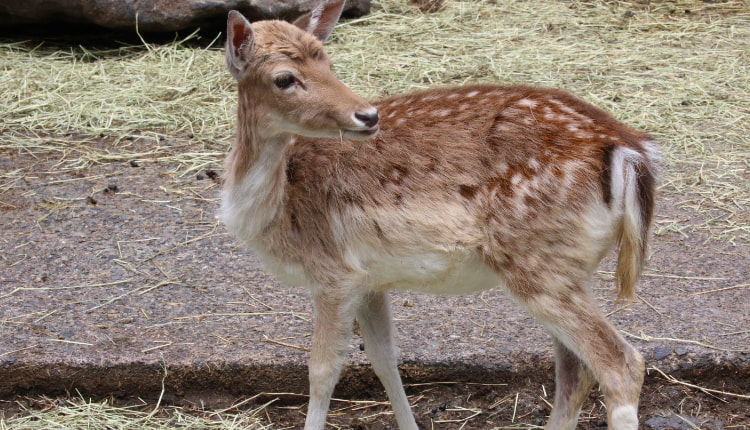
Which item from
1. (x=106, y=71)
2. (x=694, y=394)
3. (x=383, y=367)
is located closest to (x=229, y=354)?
(x=383, y=367)

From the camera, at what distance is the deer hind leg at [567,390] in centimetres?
365

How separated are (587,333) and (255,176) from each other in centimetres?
139

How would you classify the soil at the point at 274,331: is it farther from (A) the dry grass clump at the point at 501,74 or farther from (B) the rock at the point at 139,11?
(B) the rock at the point at 139,11

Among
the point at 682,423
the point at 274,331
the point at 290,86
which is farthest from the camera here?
the point at 274,331

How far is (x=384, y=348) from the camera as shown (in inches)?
150

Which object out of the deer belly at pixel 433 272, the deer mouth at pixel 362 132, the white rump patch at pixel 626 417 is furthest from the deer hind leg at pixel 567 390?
the deer mouth at pixel 362 132

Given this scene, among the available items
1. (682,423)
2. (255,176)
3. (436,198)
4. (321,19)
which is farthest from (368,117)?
(682,423)

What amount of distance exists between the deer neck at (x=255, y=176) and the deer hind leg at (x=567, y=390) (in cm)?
127

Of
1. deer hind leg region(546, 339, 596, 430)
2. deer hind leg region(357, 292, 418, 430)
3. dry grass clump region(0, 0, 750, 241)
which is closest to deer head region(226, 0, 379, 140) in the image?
deer hind leg region(357, 292, 418, 430)

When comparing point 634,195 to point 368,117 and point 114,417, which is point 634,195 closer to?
point 368,117

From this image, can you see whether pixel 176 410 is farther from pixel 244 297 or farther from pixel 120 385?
pixel 244 297

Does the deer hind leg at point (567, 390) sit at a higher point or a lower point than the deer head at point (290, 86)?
lower

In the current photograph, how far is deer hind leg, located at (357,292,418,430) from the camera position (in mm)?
3811

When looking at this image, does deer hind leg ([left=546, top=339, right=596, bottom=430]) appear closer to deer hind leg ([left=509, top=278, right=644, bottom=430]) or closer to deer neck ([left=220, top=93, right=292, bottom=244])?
deer hind leg ([left=509, top=278, right=644, bottom=430])
